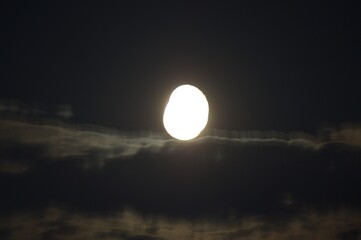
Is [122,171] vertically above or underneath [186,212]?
above

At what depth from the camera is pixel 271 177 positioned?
4977mm

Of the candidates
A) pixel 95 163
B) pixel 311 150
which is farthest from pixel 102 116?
pixel 311 150

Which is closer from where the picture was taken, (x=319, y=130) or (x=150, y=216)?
(x=150, y=216)

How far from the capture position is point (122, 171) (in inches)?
185

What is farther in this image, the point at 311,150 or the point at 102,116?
the point at 311,150

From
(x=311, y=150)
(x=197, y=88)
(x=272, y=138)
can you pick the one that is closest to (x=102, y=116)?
(x=197, y=88)

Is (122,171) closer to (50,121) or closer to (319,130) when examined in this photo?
(50,121)

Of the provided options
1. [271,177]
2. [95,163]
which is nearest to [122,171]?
[95,163]

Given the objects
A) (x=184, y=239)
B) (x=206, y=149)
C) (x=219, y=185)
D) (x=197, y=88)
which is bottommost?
(x=184, y=239)

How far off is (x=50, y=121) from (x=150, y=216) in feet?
3.98

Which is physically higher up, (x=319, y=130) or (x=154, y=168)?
(x=319, y=130)

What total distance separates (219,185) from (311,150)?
3.14ft

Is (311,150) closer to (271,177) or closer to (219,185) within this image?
(271,177)

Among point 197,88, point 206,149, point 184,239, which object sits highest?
point 197,88
